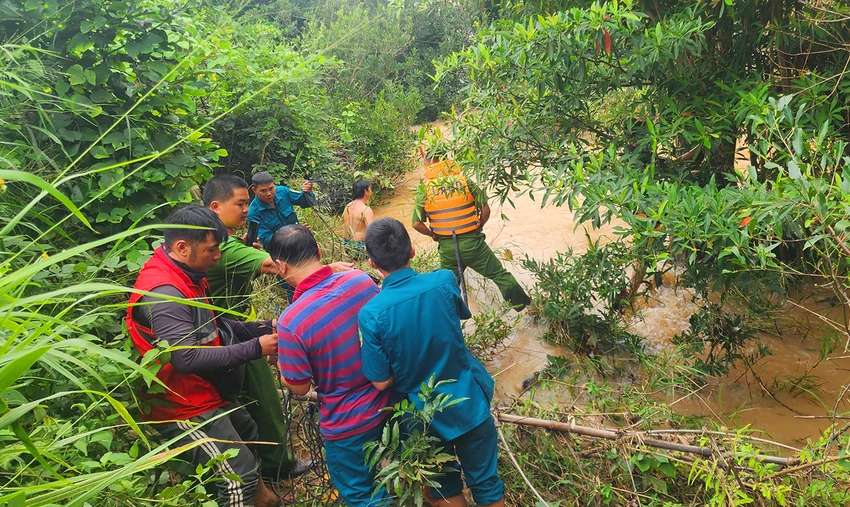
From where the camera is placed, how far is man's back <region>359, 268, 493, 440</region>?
7.09 ft

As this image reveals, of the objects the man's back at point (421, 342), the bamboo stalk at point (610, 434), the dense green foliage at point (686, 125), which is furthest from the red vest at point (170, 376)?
the dense green foliage at point (686, 125)

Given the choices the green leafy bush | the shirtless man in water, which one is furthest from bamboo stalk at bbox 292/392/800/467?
the shirtless man in water

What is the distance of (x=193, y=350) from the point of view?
2.20 meters

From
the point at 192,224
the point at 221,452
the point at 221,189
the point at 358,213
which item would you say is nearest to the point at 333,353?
the point at 221,452

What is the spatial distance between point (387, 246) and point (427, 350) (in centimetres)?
48

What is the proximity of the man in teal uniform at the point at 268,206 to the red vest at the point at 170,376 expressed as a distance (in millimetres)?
2029

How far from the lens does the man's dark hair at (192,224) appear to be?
226cm

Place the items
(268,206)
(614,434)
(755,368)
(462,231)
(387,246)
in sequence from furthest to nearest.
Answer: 1. (462,231)
2. (268,206)
3. (755,368)
4. (614,434)
5. (387,246)

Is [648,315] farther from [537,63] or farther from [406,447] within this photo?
[406,447]

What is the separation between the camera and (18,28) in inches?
111

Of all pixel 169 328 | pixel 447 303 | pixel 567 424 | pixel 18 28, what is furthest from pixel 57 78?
pixel 567 424

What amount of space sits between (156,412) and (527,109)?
2.81 meters

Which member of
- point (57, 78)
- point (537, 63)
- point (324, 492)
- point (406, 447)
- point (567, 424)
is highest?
point (57, 78)

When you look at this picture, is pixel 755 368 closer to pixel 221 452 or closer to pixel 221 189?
pixel 221 452
